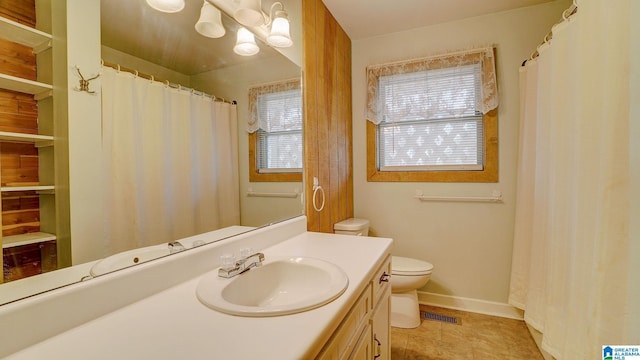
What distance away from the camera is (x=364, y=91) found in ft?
8.49

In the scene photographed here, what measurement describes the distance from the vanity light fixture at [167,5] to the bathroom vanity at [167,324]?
800mm

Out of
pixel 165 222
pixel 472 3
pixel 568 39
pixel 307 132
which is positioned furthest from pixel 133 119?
pixel 472 3

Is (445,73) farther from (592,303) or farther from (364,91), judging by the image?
(592,303)

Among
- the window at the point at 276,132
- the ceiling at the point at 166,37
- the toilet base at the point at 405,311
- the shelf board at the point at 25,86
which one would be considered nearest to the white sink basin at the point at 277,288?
the window at the point at 276,132

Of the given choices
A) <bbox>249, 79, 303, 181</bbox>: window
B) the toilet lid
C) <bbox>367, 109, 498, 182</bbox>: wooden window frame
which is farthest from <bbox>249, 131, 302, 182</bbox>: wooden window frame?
<bbox>367, 109, 498, 182</bbox>: wooden window frame

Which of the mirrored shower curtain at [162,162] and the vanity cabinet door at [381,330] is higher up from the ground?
the mirrored shower curtain at [162,162]

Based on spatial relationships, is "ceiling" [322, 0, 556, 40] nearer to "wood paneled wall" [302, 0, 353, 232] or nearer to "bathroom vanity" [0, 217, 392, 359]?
"wood paneled wall" [302, 0, 353, 232]

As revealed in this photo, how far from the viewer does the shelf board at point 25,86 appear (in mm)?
574

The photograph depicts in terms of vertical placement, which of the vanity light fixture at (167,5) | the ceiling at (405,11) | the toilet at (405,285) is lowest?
the toilet at (405,285)

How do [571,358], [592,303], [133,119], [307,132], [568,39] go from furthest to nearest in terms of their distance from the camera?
[307,132]
[568,39]
[571,358]
[592,303]
[133,119]

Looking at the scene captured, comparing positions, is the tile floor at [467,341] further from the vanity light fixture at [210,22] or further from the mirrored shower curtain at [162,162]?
the vanity light fixture at [210,22]

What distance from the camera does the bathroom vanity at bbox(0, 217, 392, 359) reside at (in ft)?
1.73

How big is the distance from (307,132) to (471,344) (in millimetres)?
1784

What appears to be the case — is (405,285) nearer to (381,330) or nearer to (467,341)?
(467,341)
